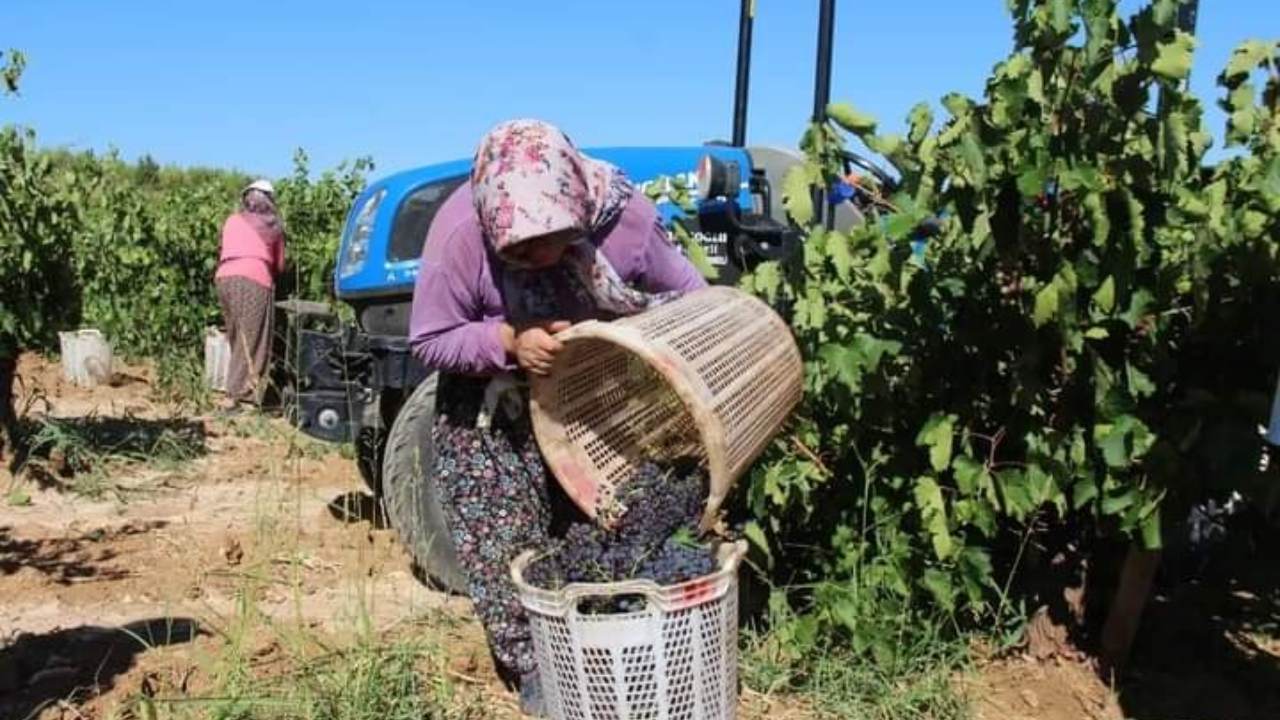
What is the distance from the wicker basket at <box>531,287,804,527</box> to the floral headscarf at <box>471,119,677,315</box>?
150mm

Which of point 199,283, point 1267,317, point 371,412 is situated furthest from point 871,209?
point 199,283

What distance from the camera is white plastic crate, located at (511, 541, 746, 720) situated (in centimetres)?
252

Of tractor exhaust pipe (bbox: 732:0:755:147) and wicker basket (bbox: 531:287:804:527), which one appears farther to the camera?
tractor exhaust pipe (bbox: 732:0:755:147)

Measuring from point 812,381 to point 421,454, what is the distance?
1.41 meters

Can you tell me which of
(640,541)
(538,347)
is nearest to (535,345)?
(538,347)

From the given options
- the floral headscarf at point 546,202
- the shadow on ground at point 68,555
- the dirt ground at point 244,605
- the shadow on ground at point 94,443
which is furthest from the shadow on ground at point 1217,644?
the shadow on ground at point 94,443

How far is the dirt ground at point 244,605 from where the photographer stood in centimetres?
326

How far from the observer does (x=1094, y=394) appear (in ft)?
10.2

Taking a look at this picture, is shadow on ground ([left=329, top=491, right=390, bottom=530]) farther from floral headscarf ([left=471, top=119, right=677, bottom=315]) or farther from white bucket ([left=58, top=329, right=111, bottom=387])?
white bucket ([left=58, top=329, right=111, bottom=387])

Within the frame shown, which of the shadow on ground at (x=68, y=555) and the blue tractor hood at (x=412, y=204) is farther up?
the blue tractor hood at (x=412, y=204)

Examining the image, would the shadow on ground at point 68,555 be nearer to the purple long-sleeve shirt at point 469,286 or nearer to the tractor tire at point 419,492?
the tractor tire at point 419,492

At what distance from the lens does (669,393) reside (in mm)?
3229

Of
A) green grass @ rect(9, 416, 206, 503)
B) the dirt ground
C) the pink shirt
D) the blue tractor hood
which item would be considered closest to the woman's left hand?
the dirt ground

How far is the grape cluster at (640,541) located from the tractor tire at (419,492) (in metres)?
1.22
